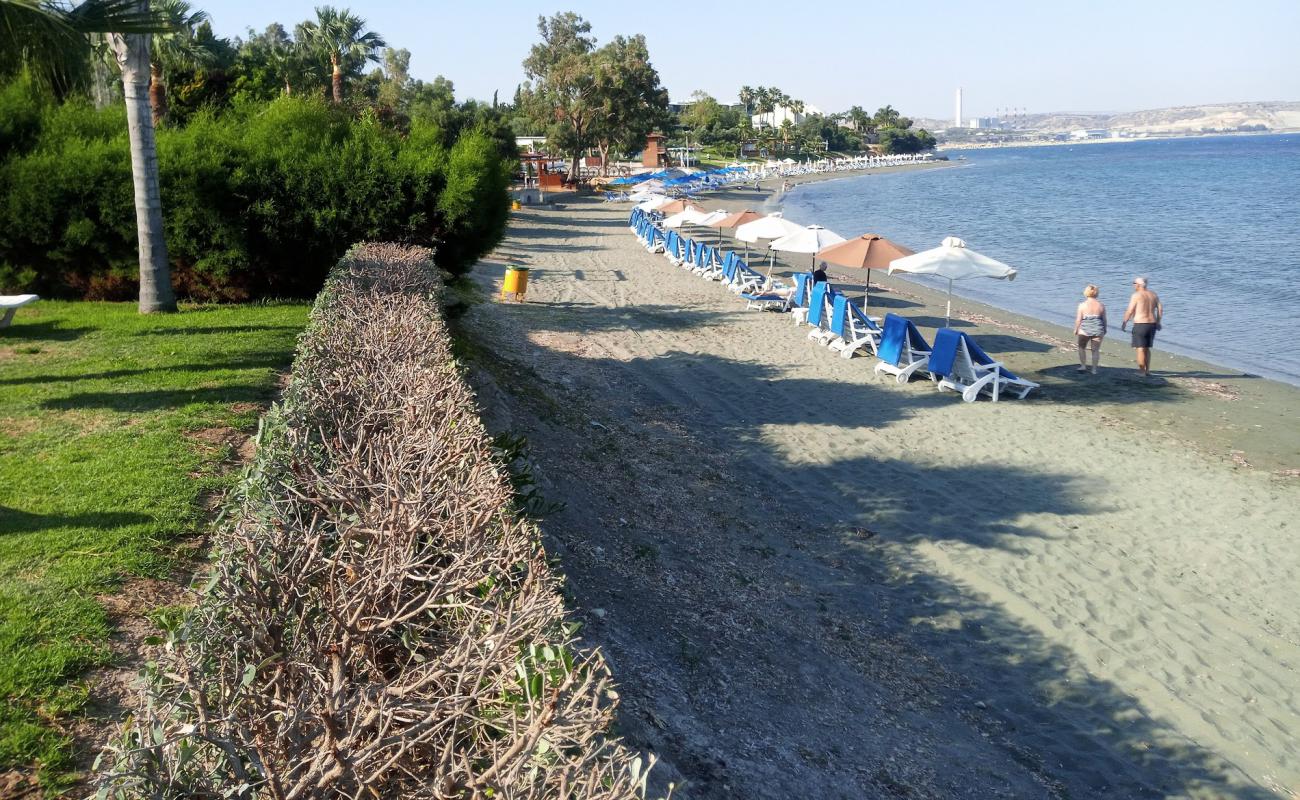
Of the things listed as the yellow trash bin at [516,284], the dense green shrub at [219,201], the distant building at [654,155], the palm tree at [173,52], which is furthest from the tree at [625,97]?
the dense green shrub at [219,201]

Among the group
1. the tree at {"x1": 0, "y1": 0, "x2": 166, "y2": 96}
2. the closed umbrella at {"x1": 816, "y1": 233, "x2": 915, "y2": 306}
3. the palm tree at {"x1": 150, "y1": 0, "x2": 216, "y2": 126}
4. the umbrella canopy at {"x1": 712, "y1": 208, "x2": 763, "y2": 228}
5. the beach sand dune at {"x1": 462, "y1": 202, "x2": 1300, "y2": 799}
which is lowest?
the beach sand dune at {"x1": 462, "y1": 202, "x2": 1300, "y2": 799}

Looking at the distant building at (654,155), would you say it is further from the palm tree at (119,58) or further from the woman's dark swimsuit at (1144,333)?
the palm tree at (119,58)

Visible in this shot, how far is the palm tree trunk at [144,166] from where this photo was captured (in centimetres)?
1178

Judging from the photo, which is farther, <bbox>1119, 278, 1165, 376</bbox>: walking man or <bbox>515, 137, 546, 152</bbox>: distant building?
<bbox>515, 137, 546, 152</bbox>: distant building

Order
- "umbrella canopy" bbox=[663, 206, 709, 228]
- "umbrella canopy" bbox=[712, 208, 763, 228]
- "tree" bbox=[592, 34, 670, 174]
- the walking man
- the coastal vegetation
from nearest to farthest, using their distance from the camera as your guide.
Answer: the walking man, "umbrella canopy" bbox=[712, 208, 763, 228], "umbrella canopy" bbox=[663, 206, 709, 228], "tree" bbox=[592, 34, 670, 174], the coastal vegetation

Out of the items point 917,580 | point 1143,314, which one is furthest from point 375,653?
point 1143,314

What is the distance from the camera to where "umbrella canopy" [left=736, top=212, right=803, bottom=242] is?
2105 centimetres

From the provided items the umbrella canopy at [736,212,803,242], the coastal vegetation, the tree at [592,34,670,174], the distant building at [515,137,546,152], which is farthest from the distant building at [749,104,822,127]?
the umbrella canopy at [736,212,803,242]

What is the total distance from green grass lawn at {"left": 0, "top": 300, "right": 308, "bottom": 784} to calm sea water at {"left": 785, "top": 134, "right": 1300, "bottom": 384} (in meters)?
15.8

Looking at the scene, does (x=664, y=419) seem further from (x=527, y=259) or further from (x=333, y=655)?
(x=527, y=259)

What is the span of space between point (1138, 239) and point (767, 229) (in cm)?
2555

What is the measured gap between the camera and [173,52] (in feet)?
93.6

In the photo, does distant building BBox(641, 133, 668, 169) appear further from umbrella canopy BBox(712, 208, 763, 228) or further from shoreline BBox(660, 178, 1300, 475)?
shoreline BBox(660, 178, 1300, 475)

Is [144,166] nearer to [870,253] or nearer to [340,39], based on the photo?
[870,253]
